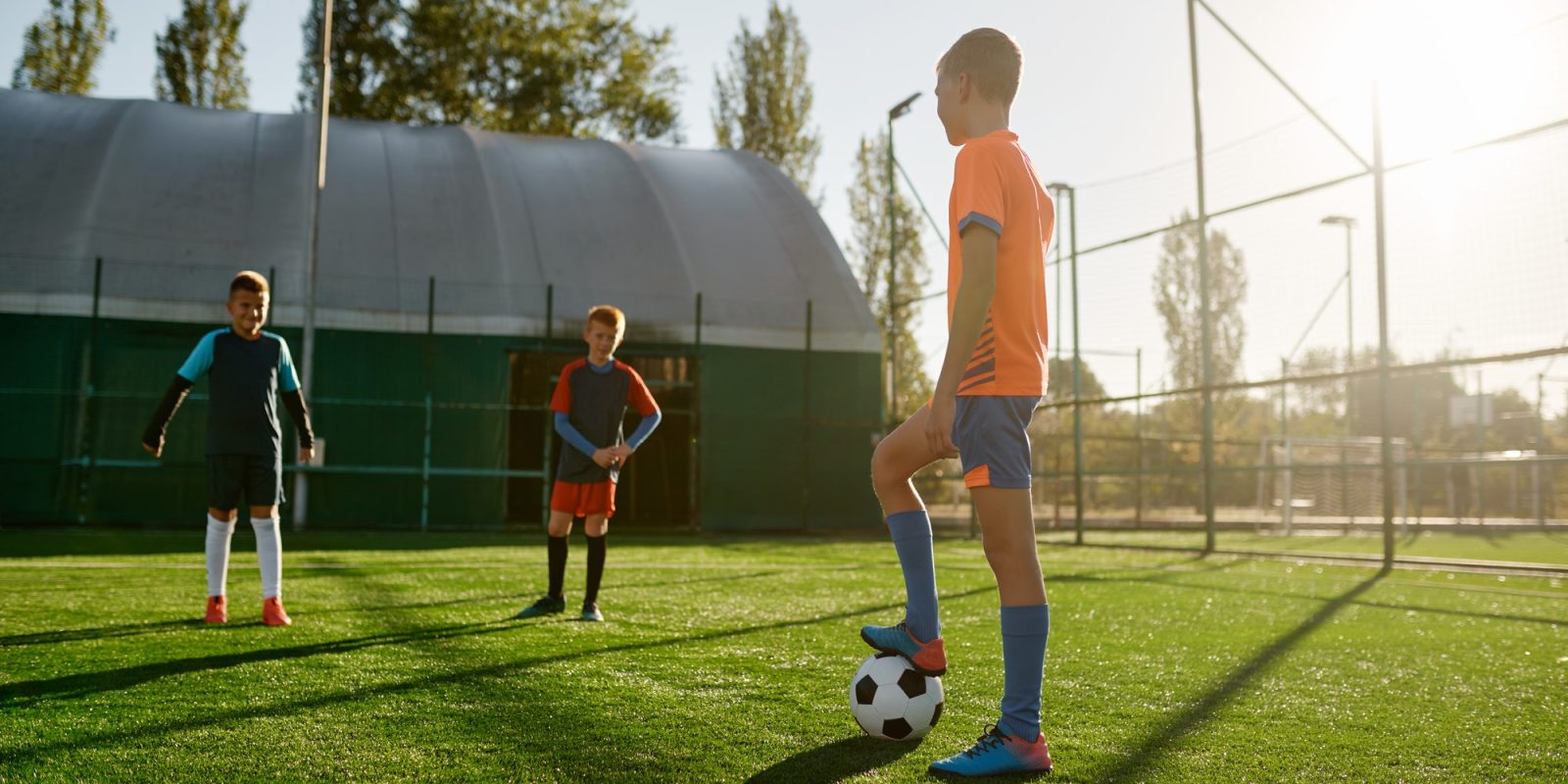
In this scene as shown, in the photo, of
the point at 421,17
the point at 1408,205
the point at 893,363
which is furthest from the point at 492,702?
the point at 421,17

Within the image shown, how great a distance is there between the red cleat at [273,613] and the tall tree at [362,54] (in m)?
23.7

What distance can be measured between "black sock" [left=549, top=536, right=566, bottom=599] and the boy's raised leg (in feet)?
9.97

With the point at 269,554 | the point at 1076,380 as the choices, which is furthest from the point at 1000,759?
the point at 1076,380

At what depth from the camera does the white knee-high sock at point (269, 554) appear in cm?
529

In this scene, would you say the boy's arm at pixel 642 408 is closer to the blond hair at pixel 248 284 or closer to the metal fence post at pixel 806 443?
the blond hair at pixel 248 284

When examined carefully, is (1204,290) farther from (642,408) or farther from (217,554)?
(217,554)

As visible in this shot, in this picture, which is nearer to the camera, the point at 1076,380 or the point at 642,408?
the point at 642,408

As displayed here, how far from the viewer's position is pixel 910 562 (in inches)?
123

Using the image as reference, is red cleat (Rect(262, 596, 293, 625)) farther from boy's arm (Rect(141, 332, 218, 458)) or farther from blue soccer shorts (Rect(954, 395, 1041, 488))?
blue soccer shorts (Rect(954, 395, 1041, 488))

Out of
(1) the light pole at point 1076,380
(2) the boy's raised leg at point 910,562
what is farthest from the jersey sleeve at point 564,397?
(1) the light pole at point 1076,380

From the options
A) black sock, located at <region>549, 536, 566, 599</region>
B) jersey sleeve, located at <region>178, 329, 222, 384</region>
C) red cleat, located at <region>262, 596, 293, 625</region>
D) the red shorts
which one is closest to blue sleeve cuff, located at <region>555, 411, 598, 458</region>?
the red shorts

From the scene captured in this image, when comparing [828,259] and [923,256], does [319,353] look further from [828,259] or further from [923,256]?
[923,256]

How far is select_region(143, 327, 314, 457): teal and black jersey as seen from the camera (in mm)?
5305

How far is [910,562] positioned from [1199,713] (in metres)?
1.15
